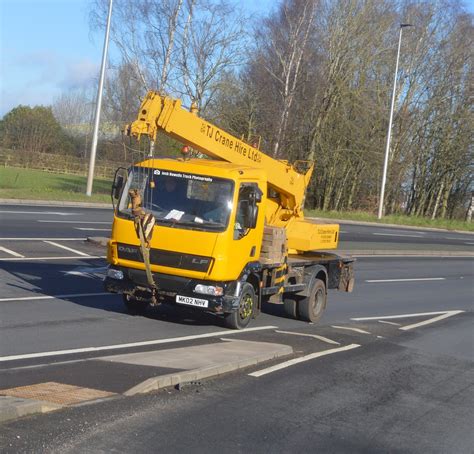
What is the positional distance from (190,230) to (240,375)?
300cm

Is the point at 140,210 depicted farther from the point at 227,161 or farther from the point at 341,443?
the point at 341,443

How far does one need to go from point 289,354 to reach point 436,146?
5155 centimetres

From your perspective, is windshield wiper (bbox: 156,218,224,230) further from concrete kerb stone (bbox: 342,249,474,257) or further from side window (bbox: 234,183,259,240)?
concrete kerb stone (bbox: 342,249,474,257)

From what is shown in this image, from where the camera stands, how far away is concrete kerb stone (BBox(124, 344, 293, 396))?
7539mm

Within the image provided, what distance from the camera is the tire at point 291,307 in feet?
46.2

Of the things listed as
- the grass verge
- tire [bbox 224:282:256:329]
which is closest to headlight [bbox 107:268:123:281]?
tire [bbox 224:282:256:329]

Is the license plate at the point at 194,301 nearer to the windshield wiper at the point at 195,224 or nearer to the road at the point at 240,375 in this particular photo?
the road at the point at 240,375

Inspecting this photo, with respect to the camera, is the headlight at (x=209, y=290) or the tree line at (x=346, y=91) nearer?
the headlight at (x=209, y=290)

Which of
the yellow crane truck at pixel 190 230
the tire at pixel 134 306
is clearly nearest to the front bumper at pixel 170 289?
the yellow crane truck at pixel 190 230

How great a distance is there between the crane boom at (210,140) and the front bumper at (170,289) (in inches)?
82.9

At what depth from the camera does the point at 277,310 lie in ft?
49.5

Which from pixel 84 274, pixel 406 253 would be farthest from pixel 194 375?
pixel 406 253

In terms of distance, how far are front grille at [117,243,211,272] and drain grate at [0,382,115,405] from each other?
3947mm

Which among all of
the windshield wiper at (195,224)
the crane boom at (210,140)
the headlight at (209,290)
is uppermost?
the crane boom at (210,140)
